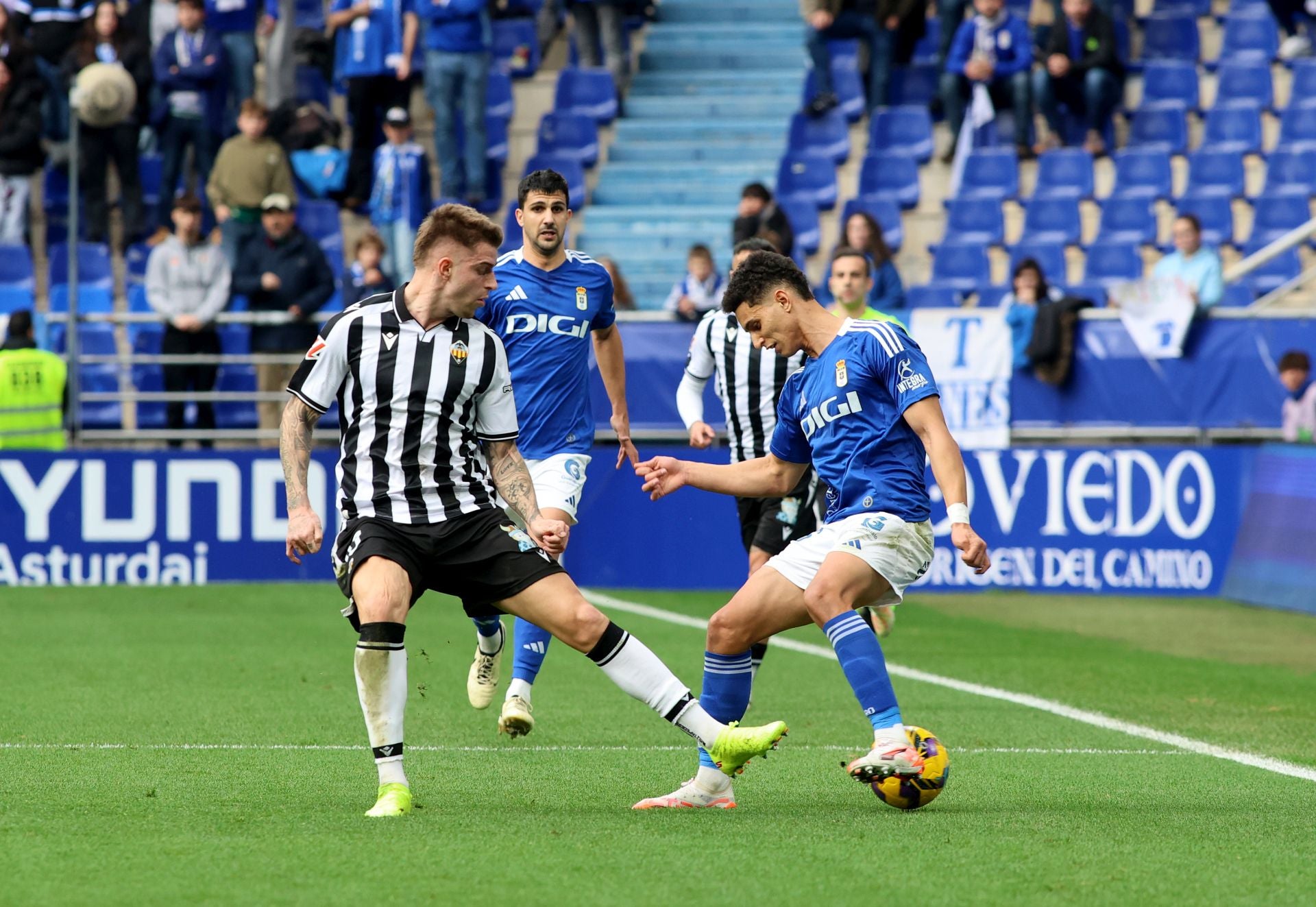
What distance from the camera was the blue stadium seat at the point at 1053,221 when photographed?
18812 mm

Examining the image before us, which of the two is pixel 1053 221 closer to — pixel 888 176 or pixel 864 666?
pixel 888 176

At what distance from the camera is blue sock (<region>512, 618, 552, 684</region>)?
26.3 ft

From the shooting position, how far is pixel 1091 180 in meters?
19.0

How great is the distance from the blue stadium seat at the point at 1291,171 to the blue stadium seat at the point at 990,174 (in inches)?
98.0

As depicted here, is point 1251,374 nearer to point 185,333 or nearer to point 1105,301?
point 1105,301

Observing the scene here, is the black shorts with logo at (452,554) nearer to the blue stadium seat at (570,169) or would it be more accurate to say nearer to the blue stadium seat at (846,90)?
the blue stadium seat at (570,169)

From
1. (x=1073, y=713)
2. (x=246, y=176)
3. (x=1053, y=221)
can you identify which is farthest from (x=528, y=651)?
(x=1053, y=221)

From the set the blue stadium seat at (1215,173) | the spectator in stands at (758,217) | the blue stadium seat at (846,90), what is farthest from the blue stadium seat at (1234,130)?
the spectator in stands at (758,217)

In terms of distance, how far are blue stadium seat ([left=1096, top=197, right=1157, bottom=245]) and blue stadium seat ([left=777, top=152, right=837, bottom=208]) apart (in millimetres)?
2768

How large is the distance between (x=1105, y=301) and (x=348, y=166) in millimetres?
7579

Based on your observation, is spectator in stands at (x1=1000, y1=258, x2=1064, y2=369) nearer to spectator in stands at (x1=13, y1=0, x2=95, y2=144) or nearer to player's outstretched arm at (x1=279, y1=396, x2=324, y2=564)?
spectator in stands at (x1=13, y1=0, x2=95, y2=144)

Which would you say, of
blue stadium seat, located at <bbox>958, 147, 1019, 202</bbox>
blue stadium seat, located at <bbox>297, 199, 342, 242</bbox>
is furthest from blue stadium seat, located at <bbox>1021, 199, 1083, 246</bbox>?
blue stadium seat, located at <bbox>297, 199, 342, 242</bbox>

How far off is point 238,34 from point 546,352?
1199cm

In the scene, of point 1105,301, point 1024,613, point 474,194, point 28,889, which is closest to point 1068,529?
point 1024,613
